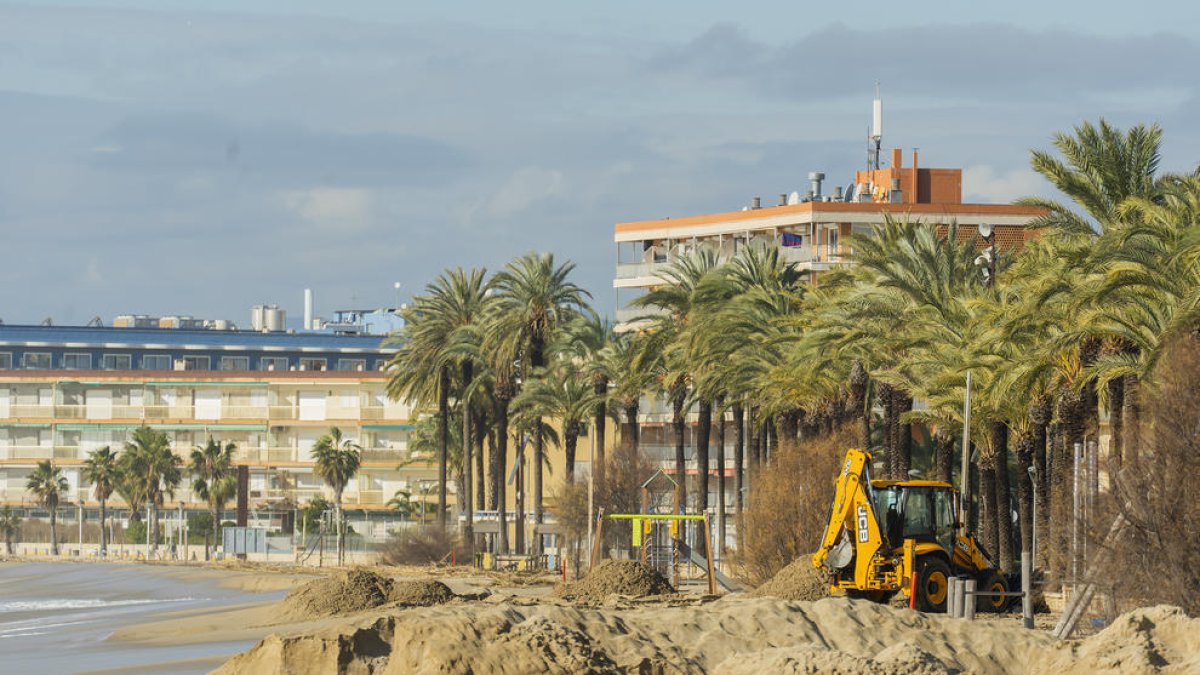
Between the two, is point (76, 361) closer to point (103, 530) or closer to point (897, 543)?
point (103, 530)

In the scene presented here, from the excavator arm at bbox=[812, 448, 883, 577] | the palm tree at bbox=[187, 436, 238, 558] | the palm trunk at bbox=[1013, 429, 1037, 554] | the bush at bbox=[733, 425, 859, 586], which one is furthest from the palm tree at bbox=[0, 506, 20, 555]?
the excavator arm at bbox=[812, 448, 883, 577]

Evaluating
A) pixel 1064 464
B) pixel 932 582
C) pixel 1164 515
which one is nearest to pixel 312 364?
pixel 1064 464

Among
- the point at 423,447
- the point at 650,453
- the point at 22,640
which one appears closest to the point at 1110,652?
the point at 22,640

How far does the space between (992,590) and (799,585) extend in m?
3.71

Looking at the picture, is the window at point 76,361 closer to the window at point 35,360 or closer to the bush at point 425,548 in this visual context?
the window at point 35,360

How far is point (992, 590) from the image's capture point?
34.7m

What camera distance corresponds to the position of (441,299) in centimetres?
7688

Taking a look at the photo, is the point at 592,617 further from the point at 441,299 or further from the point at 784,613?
the point at 441,299

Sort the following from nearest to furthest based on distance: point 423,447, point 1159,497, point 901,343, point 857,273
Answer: point 1159,497, point 901,343, point 857,273, point 423,447

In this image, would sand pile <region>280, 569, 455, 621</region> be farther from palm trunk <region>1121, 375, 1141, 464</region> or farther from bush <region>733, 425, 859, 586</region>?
palm trunk <region>1121, 375, 1141, 464</region>

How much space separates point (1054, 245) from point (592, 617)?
20.6m

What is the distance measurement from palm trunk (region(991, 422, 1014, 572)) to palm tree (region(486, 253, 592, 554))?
27.8 metres

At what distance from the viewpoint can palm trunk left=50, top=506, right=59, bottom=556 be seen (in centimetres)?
11506

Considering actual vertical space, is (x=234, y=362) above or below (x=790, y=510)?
above
